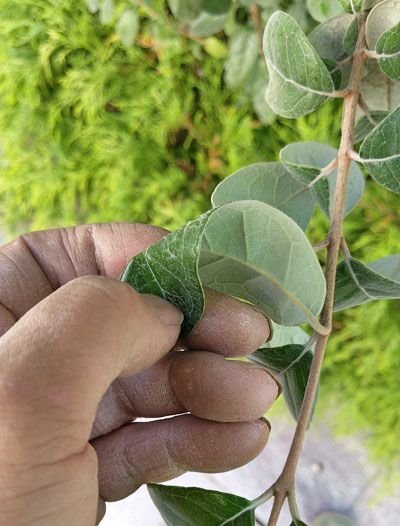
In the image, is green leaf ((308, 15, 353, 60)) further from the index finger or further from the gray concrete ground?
the gray concrete ground

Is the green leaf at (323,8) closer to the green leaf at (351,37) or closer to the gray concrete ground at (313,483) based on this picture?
the green leaf at (351,37)

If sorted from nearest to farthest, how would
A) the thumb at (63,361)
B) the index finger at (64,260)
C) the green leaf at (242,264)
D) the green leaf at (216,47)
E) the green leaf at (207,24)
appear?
the thumb at (63,361), the green leaf at (242,264), the index finger at (64,260), the green leaf at (207,24), the green leaf at (216,47)

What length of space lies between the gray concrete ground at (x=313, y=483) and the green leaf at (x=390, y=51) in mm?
936

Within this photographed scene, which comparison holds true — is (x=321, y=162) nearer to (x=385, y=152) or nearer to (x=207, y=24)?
(x=385, y=152)

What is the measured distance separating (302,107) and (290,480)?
0.35 meters

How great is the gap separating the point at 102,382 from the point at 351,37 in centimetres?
44

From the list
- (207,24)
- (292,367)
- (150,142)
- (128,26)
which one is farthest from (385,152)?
(150,142)

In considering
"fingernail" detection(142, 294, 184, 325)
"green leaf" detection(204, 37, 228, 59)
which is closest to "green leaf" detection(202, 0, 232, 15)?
"fingernail" detection(142, 294, 184, 325)

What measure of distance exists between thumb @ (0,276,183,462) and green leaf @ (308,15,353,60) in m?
0.39

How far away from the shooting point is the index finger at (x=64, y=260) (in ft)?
2.06

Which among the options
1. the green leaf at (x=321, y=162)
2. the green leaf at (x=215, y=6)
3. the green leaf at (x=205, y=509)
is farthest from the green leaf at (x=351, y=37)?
the green leaf at (x=205, y=509)

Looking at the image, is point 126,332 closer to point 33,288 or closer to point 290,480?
point 290,480

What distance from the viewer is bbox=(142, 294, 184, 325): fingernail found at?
17.1 inches

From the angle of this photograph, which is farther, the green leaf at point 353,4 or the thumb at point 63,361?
the green leaf at point 353,4
